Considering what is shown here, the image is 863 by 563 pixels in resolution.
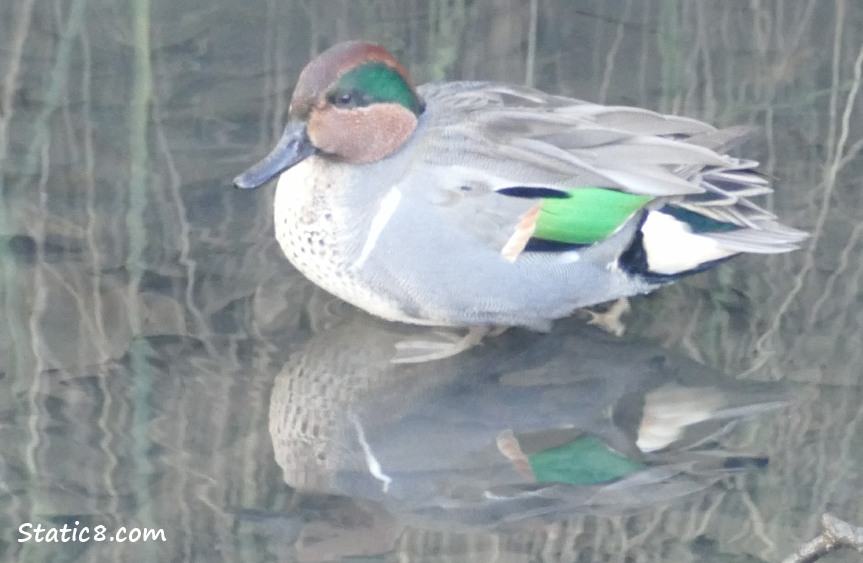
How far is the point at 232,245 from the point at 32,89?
1066 mm

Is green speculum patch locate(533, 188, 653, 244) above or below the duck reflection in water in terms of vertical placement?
above

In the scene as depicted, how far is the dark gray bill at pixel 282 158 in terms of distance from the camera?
2.98m

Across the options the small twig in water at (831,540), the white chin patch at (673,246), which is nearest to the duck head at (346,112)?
the white chin patch at (673,246)

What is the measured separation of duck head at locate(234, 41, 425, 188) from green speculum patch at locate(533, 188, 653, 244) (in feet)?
1.32

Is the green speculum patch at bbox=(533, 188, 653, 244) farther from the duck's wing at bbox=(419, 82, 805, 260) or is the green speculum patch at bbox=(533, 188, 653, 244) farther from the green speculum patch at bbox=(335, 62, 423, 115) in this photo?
the green speculum patch at bbox=(335, 62, 423, 115)

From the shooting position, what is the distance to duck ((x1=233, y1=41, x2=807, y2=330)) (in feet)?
9.68

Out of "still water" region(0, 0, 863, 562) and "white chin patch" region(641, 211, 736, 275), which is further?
"white chin patch" region(641, 211, 736, 275)

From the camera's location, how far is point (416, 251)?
2926mm

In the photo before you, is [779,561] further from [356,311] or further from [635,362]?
[356,311]

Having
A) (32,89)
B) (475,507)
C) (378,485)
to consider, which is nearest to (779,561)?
(475,507)

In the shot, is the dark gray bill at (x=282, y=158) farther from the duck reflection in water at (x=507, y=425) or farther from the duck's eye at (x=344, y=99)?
the duck reflection in water at (x=507, y=425)

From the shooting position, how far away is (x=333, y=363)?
3.09 meters

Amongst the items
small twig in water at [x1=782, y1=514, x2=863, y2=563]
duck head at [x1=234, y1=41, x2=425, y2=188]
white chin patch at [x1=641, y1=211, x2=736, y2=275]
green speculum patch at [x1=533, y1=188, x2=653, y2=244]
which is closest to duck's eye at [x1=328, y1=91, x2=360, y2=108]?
duck head at [x1=234, y1=41, x2=425, y2=188]

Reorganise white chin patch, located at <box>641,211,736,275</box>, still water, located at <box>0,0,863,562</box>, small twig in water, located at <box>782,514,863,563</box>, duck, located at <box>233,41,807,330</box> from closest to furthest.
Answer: small twig in water, located at <box>782,514,863,563</box> < still water, located at <box>0,0,863,562</box> < duck, located at <box>233,41,807,330</box> < white chin patch, located at <box>641,211,736,275</box>
